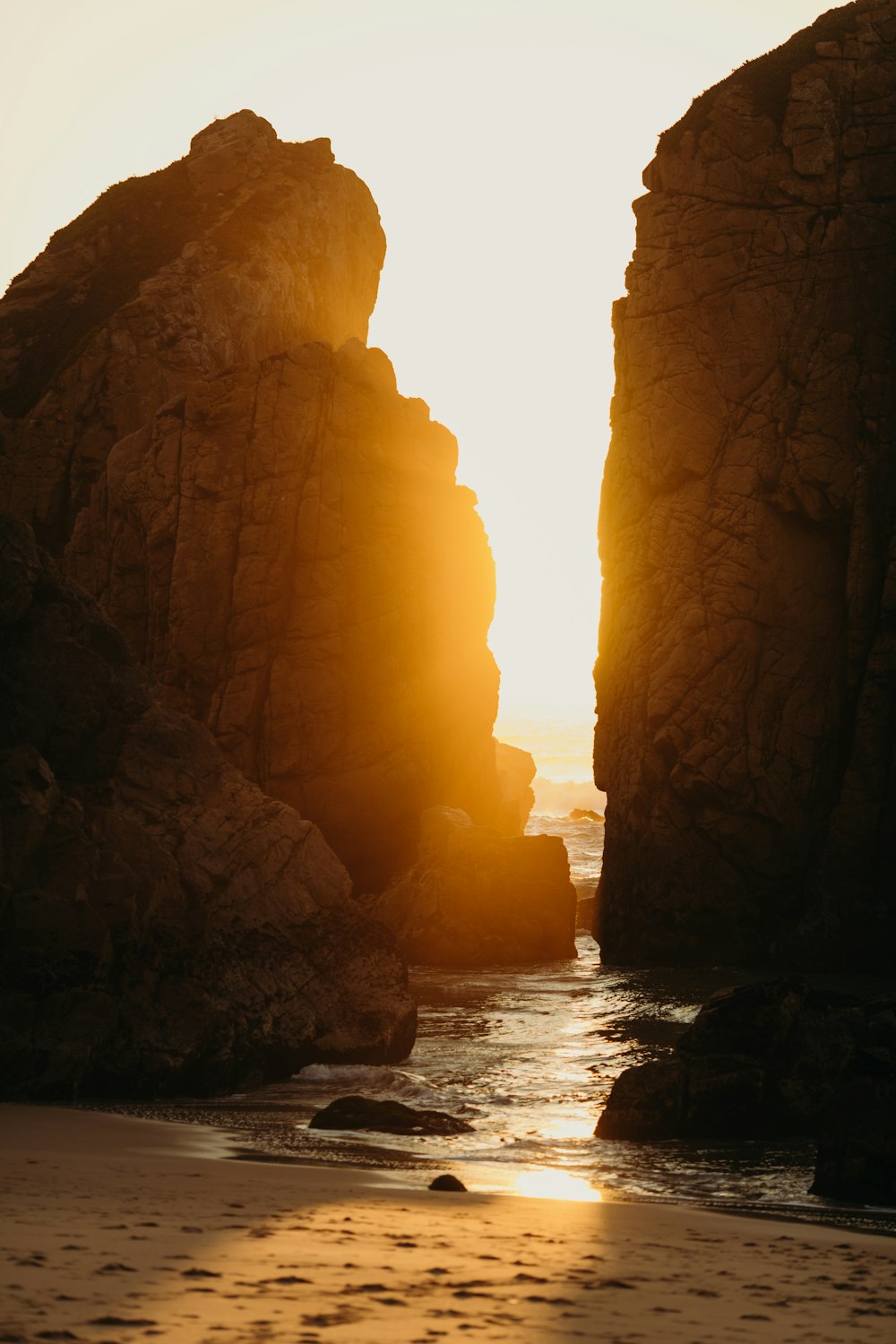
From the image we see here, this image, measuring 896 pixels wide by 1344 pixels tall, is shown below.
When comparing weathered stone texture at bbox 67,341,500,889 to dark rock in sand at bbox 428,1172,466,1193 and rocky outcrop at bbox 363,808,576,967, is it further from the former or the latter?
dark rock in sand at bbox 428,1172,466,1193

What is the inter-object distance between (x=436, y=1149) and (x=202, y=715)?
104 feet

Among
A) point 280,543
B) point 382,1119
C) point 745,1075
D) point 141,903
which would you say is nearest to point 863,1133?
point 745,1075

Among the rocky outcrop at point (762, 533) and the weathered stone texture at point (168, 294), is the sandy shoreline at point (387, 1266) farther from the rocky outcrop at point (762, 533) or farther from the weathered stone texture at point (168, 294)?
the weathered stone texture at point (168, 294)

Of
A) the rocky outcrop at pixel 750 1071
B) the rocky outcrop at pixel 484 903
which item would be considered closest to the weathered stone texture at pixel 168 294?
the rocky outcrop at pixel 484 903

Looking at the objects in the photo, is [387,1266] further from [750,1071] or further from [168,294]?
[168,294]

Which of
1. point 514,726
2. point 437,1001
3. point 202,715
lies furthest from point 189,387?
point 514,726

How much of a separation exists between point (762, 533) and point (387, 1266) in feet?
→ 110

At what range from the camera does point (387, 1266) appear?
25.4ft

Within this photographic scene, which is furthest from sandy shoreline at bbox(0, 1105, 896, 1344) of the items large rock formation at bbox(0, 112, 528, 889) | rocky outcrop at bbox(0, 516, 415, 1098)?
large rock formation at bbox(0, 112, 528, 889)

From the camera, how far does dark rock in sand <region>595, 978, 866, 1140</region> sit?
1667 centimetres

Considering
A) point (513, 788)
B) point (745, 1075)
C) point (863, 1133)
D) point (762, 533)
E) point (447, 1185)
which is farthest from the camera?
point (513, 788)

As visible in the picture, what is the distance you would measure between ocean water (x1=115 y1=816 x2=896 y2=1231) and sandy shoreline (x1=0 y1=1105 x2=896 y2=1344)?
2334 millimetres

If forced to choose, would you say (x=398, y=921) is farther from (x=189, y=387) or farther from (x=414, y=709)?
(x=189, y=387)

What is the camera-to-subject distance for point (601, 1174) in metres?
14.1
